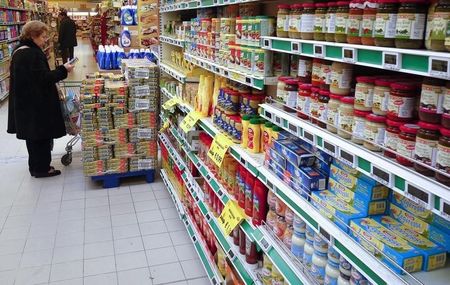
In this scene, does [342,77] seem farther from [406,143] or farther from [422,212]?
[422,212]

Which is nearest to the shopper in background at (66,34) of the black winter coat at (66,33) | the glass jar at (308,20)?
the black winter coat at (66,33)

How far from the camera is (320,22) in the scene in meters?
1.56

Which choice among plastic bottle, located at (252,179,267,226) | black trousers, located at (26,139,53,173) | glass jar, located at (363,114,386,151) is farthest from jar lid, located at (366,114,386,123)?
black trousers, located at (26,139,53,173)

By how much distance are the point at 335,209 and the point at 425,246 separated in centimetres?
32

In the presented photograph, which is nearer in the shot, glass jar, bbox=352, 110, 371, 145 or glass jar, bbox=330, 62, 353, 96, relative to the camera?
glass jar, bbox=352, 110, 371, 145

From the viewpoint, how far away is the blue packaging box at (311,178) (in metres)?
1.72

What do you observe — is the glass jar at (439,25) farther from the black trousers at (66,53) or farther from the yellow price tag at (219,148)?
the black trousers at (66,53)

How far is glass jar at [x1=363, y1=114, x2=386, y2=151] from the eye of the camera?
1.32 metres

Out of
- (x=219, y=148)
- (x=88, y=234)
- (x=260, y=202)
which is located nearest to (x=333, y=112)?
(x=260, y=202)

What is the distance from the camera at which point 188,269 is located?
3.32 metres

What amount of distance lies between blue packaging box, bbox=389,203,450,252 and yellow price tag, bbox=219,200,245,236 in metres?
1.02

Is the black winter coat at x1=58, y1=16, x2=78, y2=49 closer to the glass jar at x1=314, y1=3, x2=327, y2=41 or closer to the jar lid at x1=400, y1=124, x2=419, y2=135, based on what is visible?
the glass jar at x1=314, y1=3, x2=327, y2=41

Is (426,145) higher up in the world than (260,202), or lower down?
higher up

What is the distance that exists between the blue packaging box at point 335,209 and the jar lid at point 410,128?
16.0 inches
